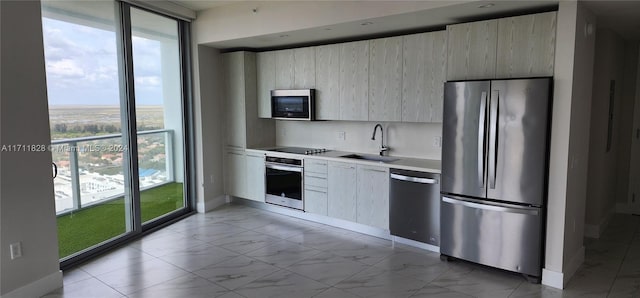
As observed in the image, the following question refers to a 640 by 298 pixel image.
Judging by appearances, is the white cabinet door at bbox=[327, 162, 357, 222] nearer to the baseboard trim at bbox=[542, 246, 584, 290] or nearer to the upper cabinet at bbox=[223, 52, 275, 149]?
the upper cabinet at bbox=[223, 52, 275, 149]

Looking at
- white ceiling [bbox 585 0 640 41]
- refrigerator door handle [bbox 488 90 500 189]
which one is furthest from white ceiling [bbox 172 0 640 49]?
refrigerator door handle [bbox 488 90 500 189]

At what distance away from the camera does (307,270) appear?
3822 millimetres

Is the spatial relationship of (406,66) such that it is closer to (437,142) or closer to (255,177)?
(437,142)

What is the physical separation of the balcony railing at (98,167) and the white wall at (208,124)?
22.1 inches

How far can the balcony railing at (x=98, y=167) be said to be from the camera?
3871mm

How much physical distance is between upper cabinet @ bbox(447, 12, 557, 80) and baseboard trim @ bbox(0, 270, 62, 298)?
3.92 metres

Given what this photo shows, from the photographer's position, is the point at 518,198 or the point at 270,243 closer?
the point at 518,198

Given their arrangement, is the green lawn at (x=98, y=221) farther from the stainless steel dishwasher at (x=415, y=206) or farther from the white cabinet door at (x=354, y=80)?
the stainless steel dishwasher at (x=415, y=206)

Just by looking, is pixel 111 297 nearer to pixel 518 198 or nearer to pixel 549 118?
pixel 518 198

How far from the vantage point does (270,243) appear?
4.54 meters

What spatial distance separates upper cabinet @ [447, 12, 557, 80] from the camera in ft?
10.9

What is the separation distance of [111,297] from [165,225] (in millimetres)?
1925

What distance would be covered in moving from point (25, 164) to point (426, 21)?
372cm

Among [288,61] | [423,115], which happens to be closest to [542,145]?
[423,115]
